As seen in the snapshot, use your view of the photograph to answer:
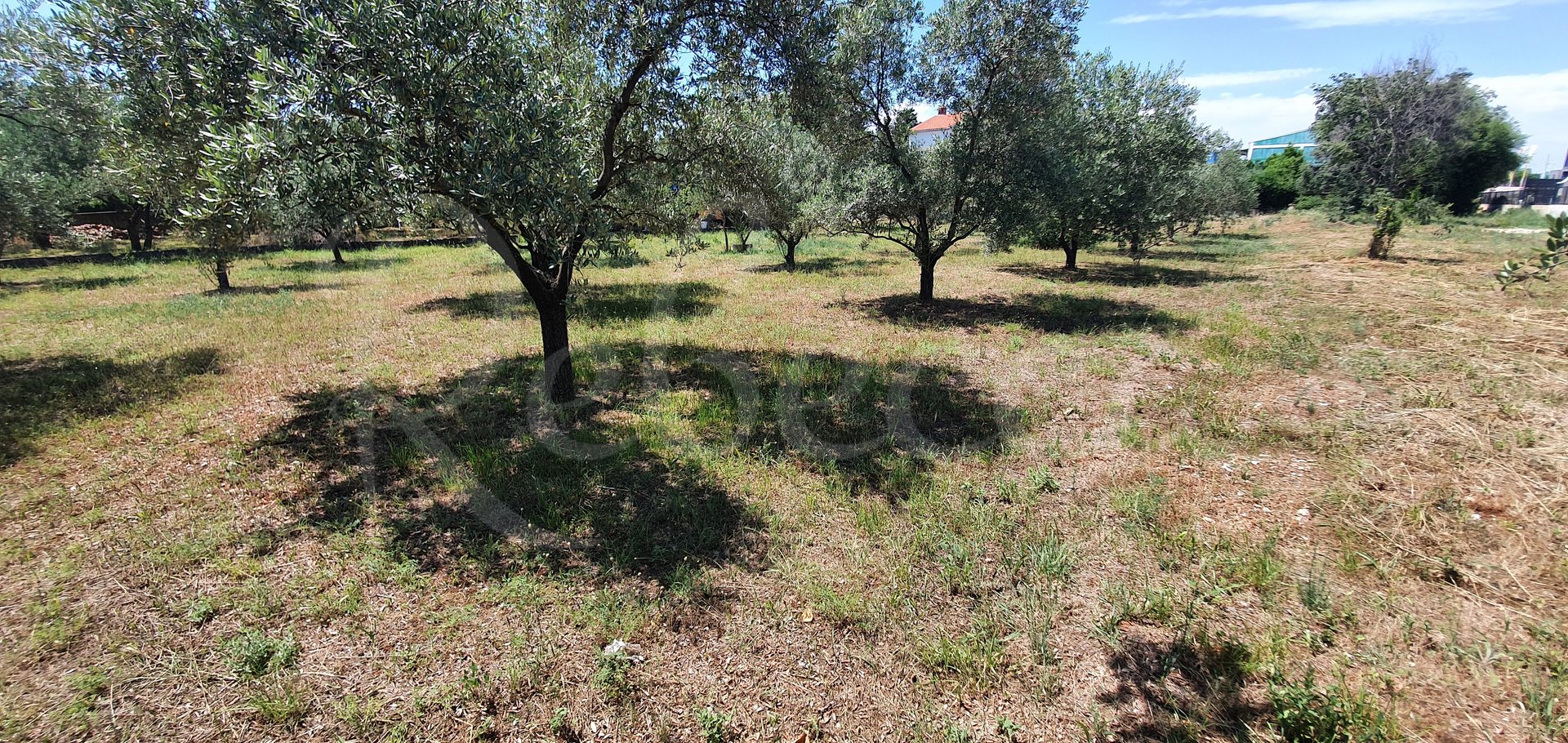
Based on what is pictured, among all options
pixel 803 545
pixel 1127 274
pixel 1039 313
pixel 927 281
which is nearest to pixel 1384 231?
pixel 1127 274

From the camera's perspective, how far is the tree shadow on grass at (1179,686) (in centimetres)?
346

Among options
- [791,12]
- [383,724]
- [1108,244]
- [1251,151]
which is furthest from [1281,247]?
[1251,151]

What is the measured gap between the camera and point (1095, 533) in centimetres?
543

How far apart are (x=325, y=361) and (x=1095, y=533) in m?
12.7

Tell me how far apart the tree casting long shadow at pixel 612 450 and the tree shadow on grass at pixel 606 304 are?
4662 millimetres

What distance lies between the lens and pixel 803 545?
210 inches

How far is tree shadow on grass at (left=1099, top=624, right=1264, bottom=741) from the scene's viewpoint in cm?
346

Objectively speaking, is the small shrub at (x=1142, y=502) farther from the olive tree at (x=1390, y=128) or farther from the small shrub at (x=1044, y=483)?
the olive tree at (x=1390, y=128)

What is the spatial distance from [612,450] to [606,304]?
10403 millimetres

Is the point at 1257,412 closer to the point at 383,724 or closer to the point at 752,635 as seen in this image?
the point at 752,635

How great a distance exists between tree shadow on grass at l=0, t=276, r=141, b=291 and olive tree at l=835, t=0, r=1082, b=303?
80.1ft

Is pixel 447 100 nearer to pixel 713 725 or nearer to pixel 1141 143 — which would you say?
pixel 713 725

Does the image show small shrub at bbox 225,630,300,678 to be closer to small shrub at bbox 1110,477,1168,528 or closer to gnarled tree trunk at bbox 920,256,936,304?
small shrub at bbox 1110,477,1168,528

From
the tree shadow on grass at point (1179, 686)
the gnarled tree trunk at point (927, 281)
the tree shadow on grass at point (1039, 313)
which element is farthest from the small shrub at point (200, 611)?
the gnarled tree trunk at point (927, 281)
